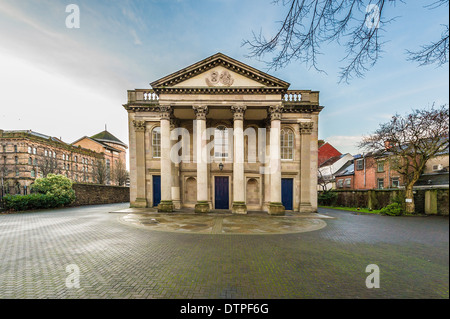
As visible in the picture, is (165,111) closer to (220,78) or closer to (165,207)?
(220,78)

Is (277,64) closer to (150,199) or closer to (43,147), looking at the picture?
(150,199)

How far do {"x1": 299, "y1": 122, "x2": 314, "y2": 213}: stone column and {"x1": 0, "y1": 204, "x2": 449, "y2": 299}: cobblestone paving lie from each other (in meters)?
9.78

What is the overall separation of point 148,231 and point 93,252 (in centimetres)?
321

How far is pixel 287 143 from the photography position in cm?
1919

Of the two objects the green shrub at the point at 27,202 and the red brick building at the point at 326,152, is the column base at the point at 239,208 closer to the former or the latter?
the green shrub at the point at 27,202

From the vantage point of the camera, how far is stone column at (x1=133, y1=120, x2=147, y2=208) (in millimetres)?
19047

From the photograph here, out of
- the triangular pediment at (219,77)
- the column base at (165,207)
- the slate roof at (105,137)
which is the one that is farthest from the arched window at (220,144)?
the slate roof at (105,137)

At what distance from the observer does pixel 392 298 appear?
4059 mm

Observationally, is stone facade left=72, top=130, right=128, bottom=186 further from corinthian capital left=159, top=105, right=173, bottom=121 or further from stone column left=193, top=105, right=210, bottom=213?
stone column left=193, top=105, right=210, bottom=213

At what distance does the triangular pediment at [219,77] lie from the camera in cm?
1614

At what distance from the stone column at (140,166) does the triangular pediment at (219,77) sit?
4989 mm

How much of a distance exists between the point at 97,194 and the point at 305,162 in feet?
90.5

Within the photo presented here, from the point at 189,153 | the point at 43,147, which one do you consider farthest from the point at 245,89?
the point at 43,147

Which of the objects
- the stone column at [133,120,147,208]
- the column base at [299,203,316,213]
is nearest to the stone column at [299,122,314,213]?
the column base at [299,203,316,213]
